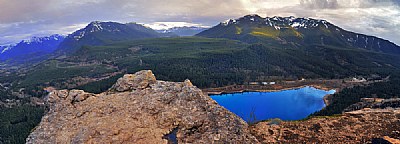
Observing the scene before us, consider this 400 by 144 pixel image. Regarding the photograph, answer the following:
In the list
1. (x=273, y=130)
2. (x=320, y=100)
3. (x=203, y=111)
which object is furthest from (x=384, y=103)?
(x=320, y=100)

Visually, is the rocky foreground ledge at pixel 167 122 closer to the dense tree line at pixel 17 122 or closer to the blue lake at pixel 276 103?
the blue lake at pixel 276 103

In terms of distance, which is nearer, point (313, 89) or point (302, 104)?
point (302, 104)

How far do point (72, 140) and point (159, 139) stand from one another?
6335 mm

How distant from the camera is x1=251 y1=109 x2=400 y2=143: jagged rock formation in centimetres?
2388

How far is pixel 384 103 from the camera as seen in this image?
218 ft

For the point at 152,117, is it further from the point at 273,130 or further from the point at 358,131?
the point at 358,131

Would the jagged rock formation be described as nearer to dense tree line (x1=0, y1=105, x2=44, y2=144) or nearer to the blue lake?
the blue lake

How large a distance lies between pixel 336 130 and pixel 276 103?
4560 inches

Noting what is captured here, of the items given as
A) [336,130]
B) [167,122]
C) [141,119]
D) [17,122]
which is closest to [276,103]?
[336,130]

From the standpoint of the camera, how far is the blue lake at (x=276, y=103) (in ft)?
388

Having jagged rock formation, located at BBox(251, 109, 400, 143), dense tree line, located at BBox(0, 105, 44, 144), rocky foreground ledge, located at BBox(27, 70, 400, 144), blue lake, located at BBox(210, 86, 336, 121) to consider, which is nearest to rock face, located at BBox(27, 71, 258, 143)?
rocky foreground ledge, located at BBox(27, 70, 400, 144)

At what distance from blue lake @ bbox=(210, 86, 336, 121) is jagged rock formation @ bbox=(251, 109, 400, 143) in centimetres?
7801

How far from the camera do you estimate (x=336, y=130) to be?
→ 83.0ft

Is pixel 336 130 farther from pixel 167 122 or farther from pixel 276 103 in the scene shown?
pixel 276 103
